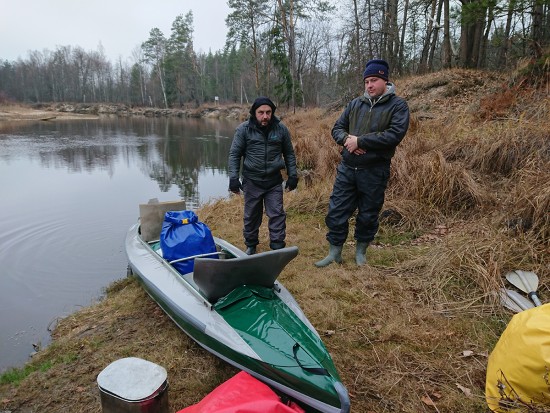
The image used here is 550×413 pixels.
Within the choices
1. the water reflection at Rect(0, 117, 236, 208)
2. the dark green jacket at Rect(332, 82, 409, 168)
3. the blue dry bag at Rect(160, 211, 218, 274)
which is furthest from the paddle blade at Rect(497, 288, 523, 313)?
the water reflection at Rect(0, 117, 236, 208)

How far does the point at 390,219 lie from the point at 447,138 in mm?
2474

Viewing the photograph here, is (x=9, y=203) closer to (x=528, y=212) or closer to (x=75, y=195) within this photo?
(x=75, y=195)

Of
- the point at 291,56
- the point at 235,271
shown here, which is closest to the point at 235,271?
the point at 235,271

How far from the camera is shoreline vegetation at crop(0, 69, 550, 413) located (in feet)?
7.74

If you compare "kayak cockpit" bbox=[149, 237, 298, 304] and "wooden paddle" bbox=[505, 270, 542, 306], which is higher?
"kayak cockpit" bbox=[149, 237, 298, 304]

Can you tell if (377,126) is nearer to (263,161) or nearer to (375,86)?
(375,86)

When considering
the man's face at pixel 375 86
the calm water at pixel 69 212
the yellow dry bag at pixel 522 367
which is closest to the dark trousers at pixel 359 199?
the man's face at pixel 375 86

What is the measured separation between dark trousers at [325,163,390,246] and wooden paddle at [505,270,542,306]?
1.28 m

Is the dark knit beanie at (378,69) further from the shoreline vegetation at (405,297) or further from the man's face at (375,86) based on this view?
the shoreline vegetation at (405,297)

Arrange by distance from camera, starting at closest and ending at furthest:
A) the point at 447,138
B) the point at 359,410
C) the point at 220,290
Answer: the point at 359,410 < the point at 220,290 < the point at 447,138

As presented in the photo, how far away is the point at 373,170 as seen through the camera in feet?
11.7

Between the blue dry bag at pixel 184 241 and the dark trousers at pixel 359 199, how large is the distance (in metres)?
1.32

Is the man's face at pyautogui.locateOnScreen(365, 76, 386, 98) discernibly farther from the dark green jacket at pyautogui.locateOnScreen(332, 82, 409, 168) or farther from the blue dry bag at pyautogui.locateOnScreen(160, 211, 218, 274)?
the blue dry bag at pyautogui.locateOnScreen(160, 211, 218, 274)

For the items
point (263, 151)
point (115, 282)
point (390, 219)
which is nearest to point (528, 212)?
point (390, 219)
